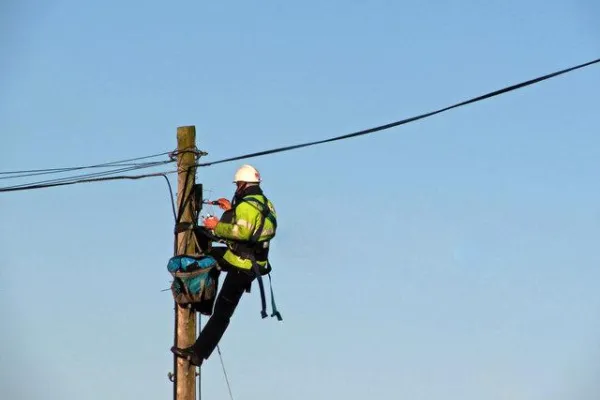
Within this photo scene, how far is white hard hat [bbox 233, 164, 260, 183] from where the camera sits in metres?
13.2

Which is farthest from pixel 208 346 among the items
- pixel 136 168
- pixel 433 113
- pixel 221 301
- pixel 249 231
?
pixel 433 113

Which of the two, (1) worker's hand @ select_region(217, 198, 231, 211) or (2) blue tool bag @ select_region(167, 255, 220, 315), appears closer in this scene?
(2) blue tool bag @ select_region(167, 255, 220, 315)

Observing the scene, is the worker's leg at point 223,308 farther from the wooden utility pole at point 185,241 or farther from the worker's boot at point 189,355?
the wooden utility pole at point 185,241

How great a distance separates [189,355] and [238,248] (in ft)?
4.06

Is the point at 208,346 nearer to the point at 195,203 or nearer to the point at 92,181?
the point at 195,203

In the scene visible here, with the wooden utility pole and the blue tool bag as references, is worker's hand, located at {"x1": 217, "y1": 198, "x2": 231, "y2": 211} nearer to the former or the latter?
the wooden utility pole

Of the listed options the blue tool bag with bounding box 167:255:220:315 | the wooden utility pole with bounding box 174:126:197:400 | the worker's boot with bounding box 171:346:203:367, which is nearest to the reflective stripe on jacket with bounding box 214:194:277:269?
the blue tool bag with bounding box 167:255:220:315

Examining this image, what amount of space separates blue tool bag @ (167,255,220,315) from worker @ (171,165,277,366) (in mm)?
139

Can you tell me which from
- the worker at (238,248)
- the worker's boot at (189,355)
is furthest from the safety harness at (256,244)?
the worker's boot at (189,355)

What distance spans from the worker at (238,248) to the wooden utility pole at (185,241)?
5.1 inches

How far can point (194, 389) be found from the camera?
523 inches

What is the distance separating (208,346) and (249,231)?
4.29 ft

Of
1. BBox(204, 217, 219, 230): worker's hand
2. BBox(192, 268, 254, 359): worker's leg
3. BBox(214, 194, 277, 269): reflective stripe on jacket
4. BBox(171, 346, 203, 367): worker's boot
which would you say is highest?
BBox(204, 217, 219, 230): worker's hand

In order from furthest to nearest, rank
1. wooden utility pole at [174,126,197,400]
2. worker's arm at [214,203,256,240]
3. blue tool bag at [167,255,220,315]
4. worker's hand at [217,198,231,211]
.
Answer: worker's hand at [217,198,231,211] → wooden utility pole at [174,126,197,400] → blue tool bag at [167,255,220,315] → worker's arm at [214,203,256,240]
